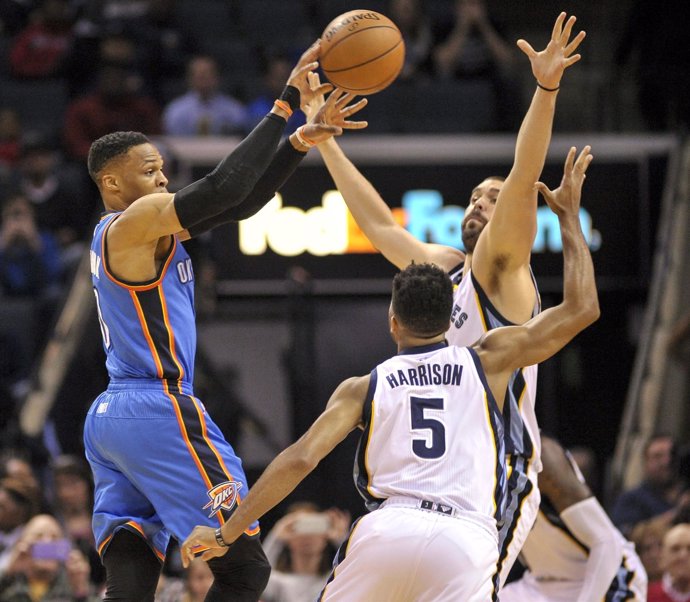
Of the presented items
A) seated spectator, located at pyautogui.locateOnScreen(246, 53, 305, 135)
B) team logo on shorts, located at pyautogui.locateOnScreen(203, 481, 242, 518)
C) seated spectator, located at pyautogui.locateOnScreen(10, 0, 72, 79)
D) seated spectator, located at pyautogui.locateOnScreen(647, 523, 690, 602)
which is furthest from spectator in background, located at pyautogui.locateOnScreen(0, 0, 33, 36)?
team logo on shorts, located at pyautogui.locateOnScreen(203, 481, 242, 518)

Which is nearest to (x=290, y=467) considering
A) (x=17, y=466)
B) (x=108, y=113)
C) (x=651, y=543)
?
(x=651, y=543)

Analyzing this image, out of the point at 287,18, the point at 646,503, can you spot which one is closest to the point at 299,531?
the point at 646,503

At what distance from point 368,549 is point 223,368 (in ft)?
27.4

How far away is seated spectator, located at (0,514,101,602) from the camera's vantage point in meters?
8.51

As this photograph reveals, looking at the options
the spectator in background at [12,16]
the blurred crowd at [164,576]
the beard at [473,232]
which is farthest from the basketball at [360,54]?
the spectator in background at [12,16]

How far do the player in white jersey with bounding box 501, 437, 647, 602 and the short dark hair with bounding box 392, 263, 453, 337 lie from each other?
5.40ft

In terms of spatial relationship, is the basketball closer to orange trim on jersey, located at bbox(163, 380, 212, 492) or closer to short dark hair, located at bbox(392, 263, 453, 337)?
short dark hair, located at bbox(392, 263, 453, 337)

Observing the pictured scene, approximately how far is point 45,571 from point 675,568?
12.3 feet

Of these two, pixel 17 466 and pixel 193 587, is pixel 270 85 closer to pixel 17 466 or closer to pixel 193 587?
pixel 17 466

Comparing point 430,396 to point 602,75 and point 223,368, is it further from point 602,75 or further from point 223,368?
point 602,75

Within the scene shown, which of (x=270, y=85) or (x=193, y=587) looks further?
(x=270, y=85)

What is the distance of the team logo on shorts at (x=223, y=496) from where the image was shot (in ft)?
17.2

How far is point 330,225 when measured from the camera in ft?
40.0

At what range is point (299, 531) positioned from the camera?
876cm
